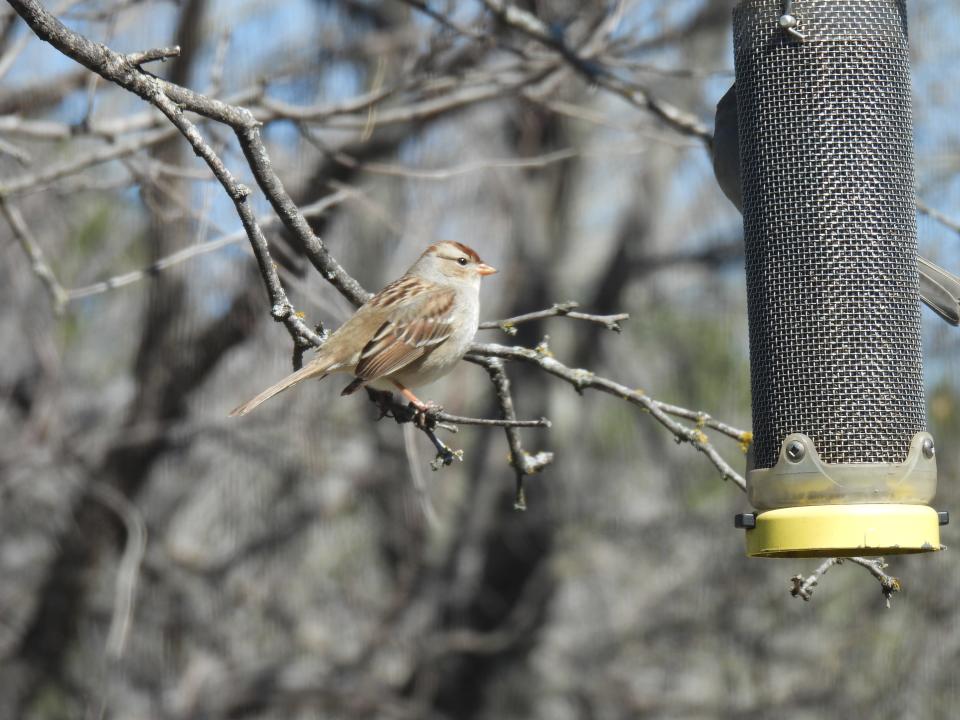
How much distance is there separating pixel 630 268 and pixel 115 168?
402 cm

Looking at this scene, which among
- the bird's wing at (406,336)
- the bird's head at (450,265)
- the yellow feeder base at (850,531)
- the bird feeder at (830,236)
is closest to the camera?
the yellow feeder base at (850,531)

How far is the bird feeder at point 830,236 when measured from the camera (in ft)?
12.7

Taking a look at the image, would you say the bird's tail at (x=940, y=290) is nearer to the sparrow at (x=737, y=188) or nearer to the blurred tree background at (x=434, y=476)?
the sparrow at (x=737, y=188)

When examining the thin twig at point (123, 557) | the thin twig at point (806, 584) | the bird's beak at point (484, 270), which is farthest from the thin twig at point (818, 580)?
the thin twig at point (123, 557)

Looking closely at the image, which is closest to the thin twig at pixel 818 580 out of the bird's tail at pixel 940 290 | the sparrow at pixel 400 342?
the bird's tail at pixel 940 290

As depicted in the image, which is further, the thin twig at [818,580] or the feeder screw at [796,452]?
the feeder screw at [796,452]

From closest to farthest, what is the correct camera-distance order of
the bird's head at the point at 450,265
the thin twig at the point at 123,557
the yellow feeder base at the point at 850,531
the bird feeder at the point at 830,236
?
1. the yellow feeder base at the point at 850,531
2. the bird feeder at the point at 830,236
3. the bird's head at the point at 450,265
4. the thin twig at the point at 123,557

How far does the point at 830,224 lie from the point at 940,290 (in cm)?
59

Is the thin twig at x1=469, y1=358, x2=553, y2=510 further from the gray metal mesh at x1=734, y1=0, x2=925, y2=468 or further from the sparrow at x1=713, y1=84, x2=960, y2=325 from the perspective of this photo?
the sparrow at x1=713, y1=84, x2=960, y2=325

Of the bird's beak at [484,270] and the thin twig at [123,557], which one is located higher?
the bird's beak at [484,270]

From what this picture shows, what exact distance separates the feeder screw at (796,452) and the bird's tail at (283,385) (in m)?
1.48

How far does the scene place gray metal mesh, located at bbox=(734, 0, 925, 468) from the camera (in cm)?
394

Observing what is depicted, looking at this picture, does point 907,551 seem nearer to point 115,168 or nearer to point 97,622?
point 115,168

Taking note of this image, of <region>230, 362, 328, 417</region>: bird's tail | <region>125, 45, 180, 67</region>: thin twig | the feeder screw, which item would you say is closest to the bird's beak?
<region>230, 362, 328, 417</region>: bird's tail
